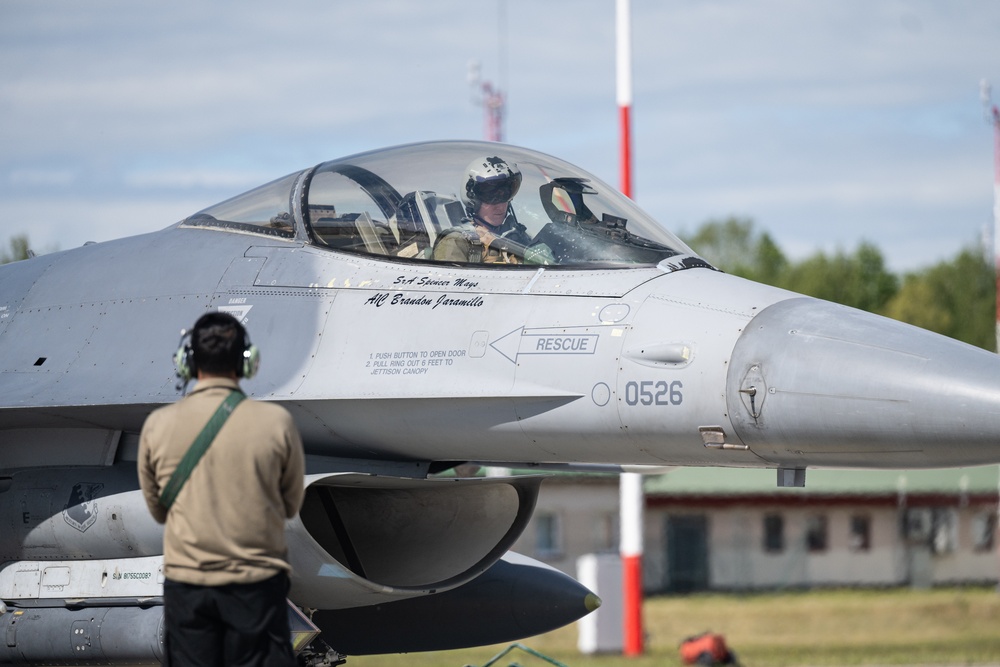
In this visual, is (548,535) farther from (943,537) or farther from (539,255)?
(539,255)

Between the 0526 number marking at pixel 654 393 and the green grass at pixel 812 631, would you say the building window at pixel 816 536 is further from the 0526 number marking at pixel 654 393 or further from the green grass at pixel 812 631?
the 0526 number marking at pixel 654 393

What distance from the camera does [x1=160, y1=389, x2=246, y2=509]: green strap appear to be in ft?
14.5

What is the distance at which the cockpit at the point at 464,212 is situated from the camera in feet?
21.7

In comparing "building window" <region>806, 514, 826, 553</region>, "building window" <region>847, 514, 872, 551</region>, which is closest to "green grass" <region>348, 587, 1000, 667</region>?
"building window" <region>847, 514, 872, 551</region>

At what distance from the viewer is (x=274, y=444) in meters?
4.40

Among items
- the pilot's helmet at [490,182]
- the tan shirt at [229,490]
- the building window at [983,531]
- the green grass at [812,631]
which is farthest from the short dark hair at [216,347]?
the building window at [983,531]

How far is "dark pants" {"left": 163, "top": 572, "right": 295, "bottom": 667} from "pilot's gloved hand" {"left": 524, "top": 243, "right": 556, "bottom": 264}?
2467 mm

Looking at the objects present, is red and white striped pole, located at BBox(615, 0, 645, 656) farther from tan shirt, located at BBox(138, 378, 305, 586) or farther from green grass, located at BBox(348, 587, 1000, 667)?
tan shirt, located at BBox(138, 378, 305, 586)

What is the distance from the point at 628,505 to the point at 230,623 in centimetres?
1337

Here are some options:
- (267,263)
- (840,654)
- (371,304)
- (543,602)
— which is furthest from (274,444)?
A: (840,654)

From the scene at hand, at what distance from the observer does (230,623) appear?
442cm

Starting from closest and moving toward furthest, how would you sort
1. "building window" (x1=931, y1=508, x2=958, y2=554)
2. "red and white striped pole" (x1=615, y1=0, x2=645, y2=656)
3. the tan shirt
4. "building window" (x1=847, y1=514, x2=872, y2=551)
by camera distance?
the tan shirt → "red and white striped pole" (x1=615, y1=0, x2=645, y2=656) → "building window" (x1=847, y1=514, x2=872, y2=551) → "building window" (x1=931, y1=508, x2=958, y2=554)

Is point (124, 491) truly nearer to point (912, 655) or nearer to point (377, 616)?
point (377, 616)

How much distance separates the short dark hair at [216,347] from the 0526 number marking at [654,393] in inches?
76.7
